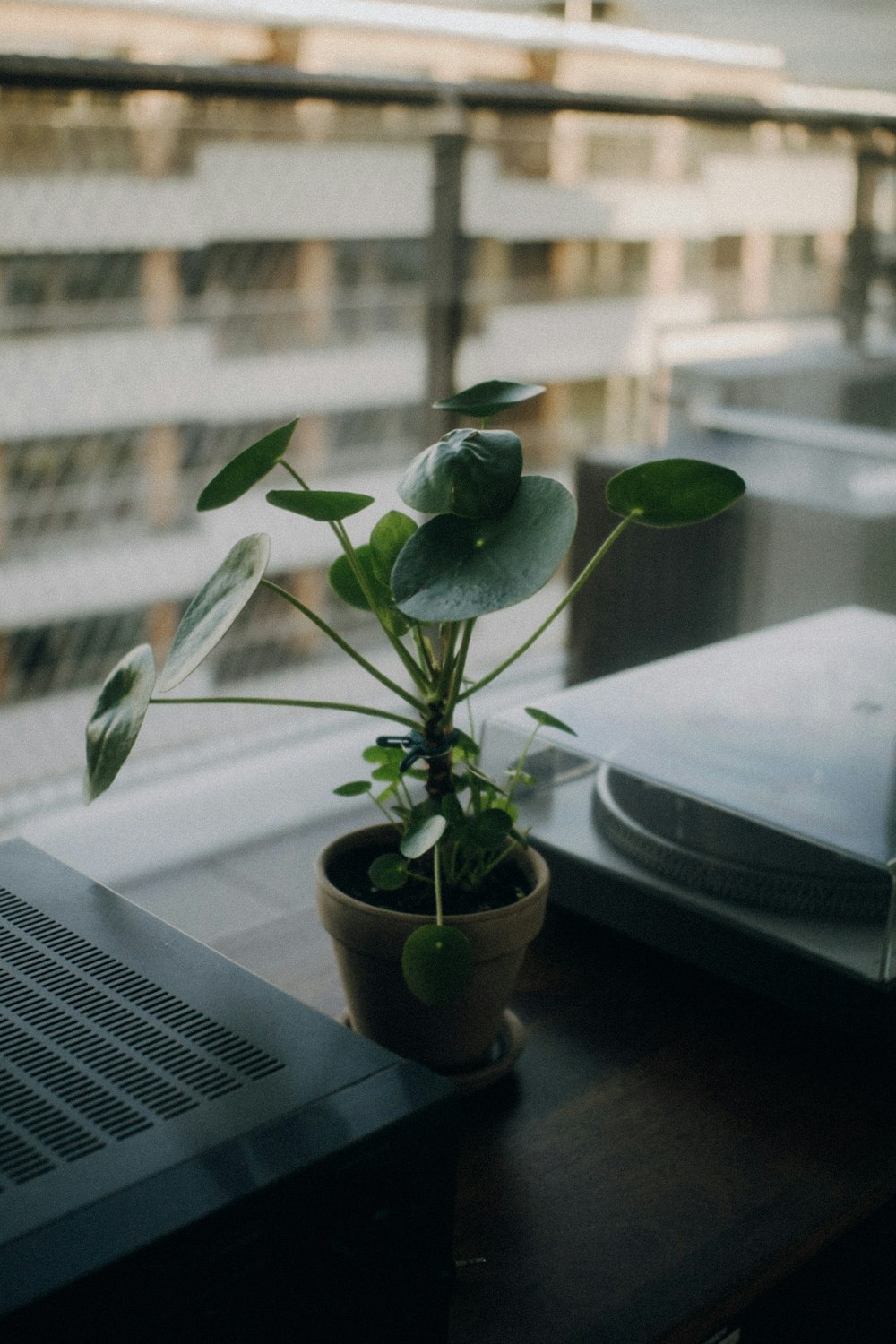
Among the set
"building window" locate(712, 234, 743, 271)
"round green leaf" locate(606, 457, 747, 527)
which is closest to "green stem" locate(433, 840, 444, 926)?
"round green leaf" locate(606, 457, 747, 527)

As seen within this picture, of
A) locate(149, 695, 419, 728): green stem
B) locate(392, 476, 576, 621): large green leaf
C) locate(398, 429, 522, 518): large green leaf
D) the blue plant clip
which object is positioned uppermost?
locate(398, 429, 522, 518): large green leaf

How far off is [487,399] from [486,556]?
141 mm

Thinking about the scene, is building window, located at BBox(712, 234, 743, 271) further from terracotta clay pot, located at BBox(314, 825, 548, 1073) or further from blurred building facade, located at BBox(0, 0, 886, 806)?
terracotta clay pot, located at BBox(314, 825, 548, 1073)

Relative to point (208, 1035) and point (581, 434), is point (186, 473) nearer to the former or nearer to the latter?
point (581, 434)

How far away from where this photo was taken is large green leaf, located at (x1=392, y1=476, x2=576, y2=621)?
0.65 m

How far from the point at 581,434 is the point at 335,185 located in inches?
29.5

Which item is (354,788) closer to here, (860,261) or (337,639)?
(337,639)

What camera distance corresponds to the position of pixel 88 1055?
23.6 inches

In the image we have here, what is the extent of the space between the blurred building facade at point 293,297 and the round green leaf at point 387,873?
1060 mm

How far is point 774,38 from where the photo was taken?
17438 millimetres

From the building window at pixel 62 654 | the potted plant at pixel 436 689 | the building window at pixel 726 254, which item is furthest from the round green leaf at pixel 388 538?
the building window at pixel 726 254

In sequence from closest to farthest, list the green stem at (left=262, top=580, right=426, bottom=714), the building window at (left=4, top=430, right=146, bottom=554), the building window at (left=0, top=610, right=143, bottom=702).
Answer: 1. the green stem at (left=262, top=580, right=426, bottom=714)
2. the building window at (left=4, top=430, right=146, bottom=554)
3. the building window at (left=0, top=610, right=143, bottom=702)

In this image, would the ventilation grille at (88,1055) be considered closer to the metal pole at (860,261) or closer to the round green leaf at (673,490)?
the round green leaf at (673,490)

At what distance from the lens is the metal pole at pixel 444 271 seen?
6.29ft
